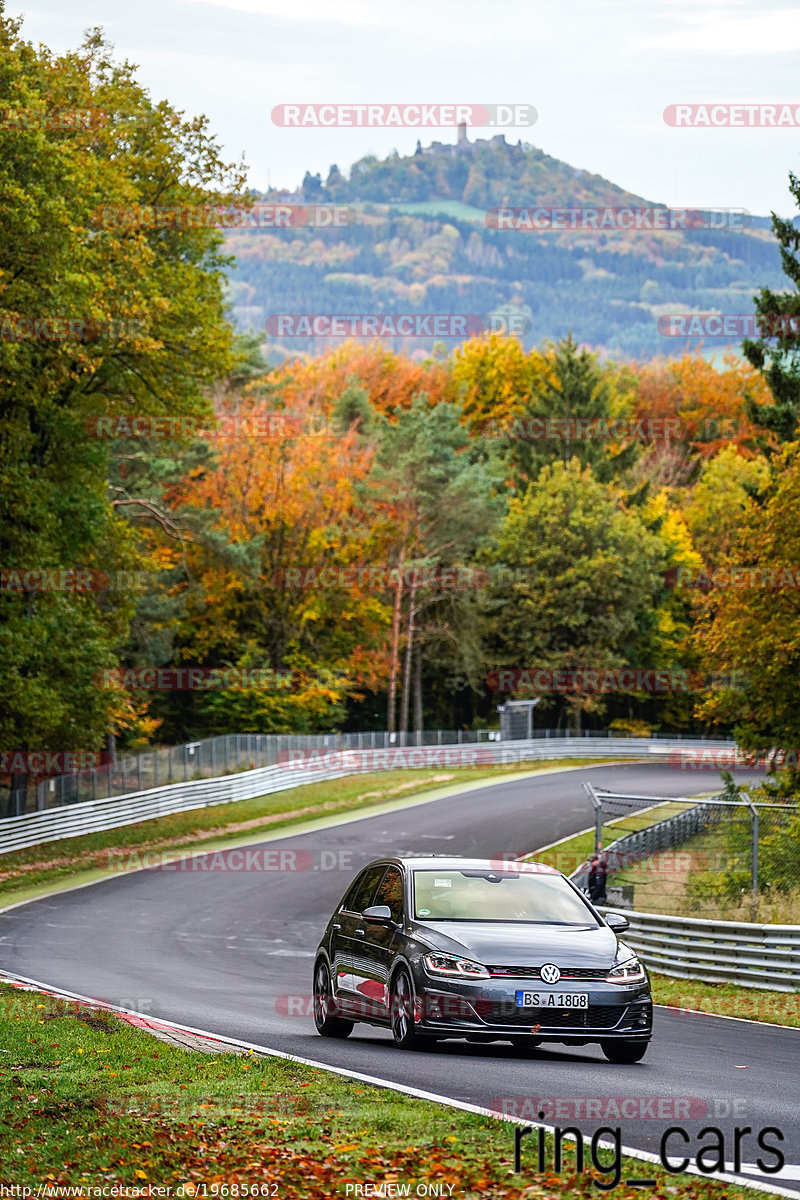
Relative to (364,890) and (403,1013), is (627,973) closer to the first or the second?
(403,1013)

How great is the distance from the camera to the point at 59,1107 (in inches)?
331

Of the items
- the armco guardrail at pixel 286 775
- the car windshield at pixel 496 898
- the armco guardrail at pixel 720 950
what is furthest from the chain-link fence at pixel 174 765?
the car windshield at pixel 496 898

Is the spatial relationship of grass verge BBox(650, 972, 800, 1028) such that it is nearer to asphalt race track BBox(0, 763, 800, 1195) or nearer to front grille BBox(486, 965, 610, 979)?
asphalt race track BBox(0, 763, 800, 1195)

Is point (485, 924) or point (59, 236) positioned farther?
point (59, 236)

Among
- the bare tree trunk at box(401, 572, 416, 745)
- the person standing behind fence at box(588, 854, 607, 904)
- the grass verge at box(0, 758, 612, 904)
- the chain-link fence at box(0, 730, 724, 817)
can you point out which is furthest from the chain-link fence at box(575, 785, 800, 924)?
the bare tree trunk at box(401, 572, 416, 745)

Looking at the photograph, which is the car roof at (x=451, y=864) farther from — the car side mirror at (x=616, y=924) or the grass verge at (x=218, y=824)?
the grass verge at (x=218, y=824)

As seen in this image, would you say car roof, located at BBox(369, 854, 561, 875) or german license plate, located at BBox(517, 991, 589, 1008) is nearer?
german license plate, located at BBox(517, 991, 589, 1008)

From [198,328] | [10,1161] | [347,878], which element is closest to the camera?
[10,1161]

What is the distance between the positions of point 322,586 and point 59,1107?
197 ft

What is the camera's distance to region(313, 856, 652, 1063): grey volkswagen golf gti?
11062 millimetres

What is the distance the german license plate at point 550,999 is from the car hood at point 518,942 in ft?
0.73

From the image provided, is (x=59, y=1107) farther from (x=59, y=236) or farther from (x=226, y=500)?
(x=226, y=500)

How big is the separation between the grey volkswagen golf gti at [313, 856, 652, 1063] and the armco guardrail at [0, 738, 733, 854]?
78.7 feet

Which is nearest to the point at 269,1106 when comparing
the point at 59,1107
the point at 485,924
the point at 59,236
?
the point at 59,1107
